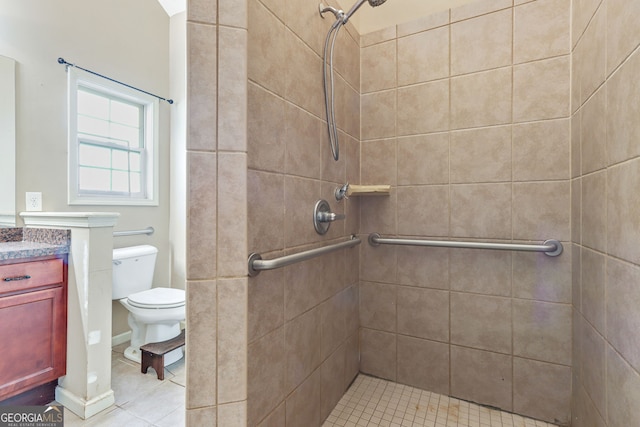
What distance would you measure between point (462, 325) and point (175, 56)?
2936 millimetres

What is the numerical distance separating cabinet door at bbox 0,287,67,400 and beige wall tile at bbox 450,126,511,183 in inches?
82.2

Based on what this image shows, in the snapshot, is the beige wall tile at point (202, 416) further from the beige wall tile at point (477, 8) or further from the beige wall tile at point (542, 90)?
the beige wall tile at point (477, 8)

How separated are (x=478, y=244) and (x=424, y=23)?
1.09 m

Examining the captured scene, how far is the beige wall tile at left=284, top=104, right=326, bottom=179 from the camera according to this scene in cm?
101

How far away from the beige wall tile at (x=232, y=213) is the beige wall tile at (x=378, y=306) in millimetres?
969

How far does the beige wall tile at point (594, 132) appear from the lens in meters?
0.90

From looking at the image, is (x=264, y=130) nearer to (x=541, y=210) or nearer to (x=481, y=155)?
(x=481, y=155)

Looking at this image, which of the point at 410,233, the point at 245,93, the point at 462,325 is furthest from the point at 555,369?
the point at 245,93

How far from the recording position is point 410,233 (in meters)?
1.48

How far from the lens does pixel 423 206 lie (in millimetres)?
1448

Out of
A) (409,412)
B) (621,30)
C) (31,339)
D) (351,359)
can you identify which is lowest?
(409,412)

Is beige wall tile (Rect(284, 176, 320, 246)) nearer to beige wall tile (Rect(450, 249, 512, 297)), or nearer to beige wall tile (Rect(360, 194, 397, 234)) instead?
beige wall tile (Rect(360, 194, 397, 234))

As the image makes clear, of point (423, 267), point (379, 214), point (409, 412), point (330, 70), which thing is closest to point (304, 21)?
point (330, 70)

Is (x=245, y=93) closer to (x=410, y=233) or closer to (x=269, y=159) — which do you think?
(x=269, y=159)
